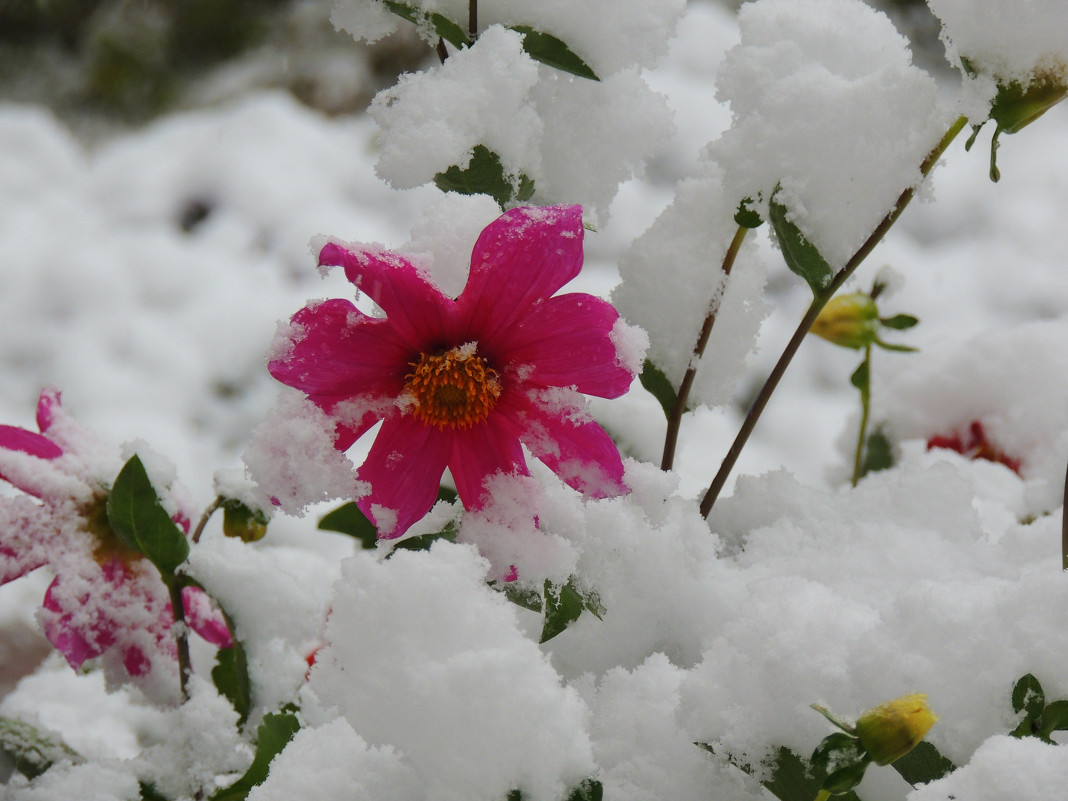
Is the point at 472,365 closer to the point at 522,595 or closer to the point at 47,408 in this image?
the point at 522,595

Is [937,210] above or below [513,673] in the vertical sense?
above

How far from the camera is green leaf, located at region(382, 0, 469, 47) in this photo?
0.40 metres

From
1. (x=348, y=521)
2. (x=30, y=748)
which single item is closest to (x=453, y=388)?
(x=348, y=521)

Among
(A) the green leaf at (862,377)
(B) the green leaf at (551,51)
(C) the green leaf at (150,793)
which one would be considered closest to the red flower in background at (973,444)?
(A) the green leaf at (862,377)

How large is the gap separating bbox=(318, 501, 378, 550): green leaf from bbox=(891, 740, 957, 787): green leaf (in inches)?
9.5

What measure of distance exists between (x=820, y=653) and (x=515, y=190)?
21 cm

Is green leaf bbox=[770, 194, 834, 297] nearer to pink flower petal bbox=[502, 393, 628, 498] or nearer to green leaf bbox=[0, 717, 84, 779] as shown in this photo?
pink flower petal bbox=[502, 393, 628, 498]

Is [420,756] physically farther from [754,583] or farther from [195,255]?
[195,255]

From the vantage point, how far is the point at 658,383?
1.50 ft

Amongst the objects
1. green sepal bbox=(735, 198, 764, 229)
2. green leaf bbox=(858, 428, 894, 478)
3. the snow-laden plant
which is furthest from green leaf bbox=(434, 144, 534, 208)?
green leaf bbox=(858, 428, 894, 478)

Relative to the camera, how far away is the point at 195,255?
62.7 inches

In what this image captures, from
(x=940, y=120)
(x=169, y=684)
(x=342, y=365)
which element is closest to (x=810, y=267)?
(x=940, y=120)

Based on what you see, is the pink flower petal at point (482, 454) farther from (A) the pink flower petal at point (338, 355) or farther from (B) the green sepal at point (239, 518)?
(B) the green sepal at point (239, 518)

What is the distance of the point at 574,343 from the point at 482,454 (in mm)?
59
